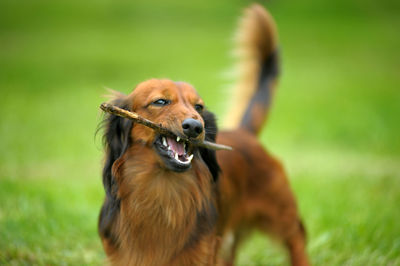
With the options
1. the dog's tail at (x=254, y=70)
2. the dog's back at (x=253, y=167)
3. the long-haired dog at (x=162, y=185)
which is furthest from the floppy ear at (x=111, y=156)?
the dog's tail at (x=254, y=70)

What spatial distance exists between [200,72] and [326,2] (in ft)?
61.1

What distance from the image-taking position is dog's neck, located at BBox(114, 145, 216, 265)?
11.2ft

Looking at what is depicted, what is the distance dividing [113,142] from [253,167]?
4.88ft

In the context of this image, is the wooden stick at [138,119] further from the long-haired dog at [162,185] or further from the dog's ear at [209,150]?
the dog's ear at [209,150]

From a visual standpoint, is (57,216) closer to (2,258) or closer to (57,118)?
(2,258)

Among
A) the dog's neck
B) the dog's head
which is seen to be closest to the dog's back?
the dog's neck

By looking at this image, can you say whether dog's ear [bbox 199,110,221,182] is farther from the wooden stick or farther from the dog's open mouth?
the wooden stick

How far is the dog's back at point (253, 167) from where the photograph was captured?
425cm

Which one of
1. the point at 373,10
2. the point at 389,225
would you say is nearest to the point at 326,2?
the point at 373,10

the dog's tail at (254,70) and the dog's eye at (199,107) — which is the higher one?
the dog's tail at (254,70)

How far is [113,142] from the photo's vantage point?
3.54 m

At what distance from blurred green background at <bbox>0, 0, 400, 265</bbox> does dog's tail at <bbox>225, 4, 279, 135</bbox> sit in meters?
0.26

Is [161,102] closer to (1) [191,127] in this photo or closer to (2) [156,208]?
(1) [191,127]

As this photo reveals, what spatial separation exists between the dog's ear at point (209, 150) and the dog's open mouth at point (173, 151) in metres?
0.22
